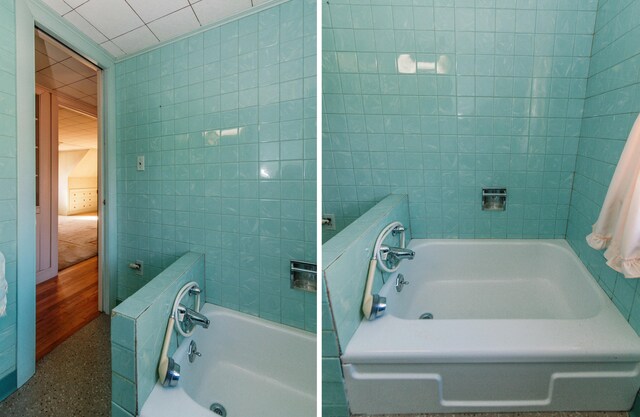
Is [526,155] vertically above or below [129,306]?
above

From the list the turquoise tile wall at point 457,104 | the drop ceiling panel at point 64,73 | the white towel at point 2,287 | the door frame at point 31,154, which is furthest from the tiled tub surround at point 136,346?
the drop ceiling panel at point 64,73

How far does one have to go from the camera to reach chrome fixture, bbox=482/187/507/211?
1496 millimetres

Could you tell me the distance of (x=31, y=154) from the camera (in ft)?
3.67

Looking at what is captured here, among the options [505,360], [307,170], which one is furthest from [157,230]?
[505,360]

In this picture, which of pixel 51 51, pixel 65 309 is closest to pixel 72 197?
pixel 51 51

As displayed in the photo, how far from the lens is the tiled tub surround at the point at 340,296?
69 centimetres

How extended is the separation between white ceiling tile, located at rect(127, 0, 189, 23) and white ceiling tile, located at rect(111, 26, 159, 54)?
54mm

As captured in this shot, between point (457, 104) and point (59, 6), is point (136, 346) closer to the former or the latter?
point (59, 6)

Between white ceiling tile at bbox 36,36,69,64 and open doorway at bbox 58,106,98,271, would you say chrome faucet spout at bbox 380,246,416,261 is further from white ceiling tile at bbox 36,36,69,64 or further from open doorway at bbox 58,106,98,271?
open doorway at bbox 58,106,98,271

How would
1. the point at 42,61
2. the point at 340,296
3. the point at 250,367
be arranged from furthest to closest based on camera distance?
the point at 42,61 → the point at 250,367 → the point at 340,296

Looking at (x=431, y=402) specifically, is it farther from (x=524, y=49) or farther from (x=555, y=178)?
(x=524, y=49)

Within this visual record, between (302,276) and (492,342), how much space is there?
2.15ft

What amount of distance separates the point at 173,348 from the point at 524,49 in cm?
196

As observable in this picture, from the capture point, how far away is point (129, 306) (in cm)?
82
